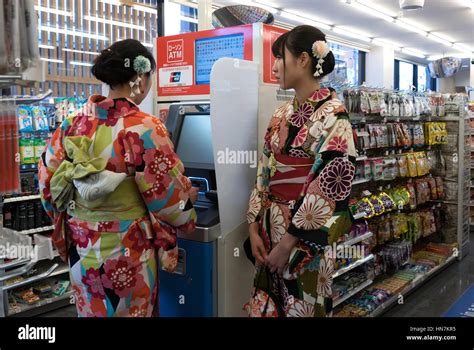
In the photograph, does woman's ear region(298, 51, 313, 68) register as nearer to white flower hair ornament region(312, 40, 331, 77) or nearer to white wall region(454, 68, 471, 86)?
white flower hair ornament region(312, 40, 331, 77)

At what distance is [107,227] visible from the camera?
179cm

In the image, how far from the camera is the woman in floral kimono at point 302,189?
1.87 m

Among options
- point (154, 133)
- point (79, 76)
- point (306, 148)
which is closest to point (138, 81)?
point (154, 133)

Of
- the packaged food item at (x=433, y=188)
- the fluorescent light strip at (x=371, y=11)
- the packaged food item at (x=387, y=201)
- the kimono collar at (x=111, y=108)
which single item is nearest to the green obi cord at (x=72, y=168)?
the kimono collar at (x=111, y=108)

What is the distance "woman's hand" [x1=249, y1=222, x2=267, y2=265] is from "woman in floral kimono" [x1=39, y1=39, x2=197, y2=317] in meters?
0.38

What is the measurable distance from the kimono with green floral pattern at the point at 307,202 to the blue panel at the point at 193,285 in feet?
0.74

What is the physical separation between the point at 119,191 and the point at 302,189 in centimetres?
72

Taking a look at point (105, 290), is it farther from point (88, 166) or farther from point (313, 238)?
point (313, 238)

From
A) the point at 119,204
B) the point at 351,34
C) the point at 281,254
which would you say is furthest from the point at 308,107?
the point at 351,34

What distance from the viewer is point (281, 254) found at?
1934mm

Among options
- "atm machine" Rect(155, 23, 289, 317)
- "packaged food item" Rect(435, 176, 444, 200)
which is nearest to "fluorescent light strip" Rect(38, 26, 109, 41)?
"atm machine" Rect(155, 23, 289, 317)

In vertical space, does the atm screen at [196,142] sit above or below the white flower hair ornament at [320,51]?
below

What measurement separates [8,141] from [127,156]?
1.53 feet

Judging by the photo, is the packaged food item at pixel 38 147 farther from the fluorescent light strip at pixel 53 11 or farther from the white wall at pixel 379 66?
the white wall at pixel 379 66
